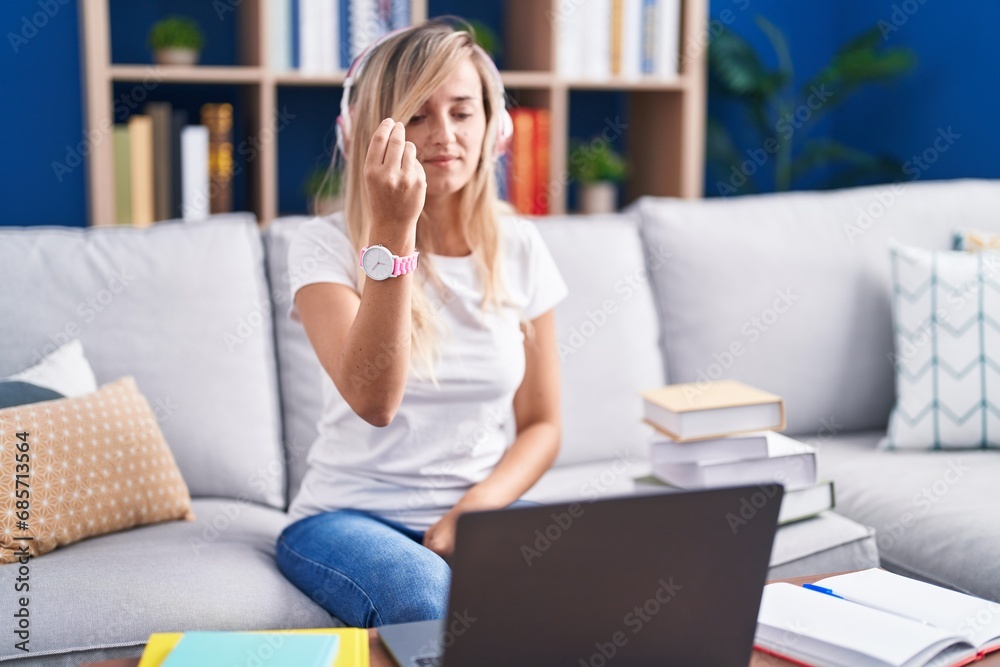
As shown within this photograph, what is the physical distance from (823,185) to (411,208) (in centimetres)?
247

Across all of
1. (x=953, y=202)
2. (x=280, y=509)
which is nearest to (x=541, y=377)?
(x=280, y=509)

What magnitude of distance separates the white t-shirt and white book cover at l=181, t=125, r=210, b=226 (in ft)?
3.52

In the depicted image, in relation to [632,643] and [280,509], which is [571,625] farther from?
[280,509]

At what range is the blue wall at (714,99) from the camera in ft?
8.66

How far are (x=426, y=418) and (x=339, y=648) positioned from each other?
0.55 meters

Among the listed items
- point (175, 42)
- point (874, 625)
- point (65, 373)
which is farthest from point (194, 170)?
point (874, 625)

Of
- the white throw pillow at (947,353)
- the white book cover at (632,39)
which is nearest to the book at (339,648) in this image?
the white throw pillow at (947,353)

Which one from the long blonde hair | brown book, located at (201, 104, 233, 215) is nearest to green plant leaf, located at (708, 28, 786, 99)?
brown book, located at (201, 104, 233, 215)

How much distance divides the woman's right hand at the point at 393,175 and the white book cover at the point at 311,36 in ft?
4.85

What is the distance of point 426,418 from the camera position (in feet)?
4.85

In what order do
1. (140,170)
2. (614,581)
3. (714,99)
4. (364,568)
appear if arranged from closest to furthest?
(614,581), (364,568), (140,170), (714,99)

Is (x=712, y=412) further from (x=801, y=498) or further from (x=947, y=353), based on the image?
(x=947, y=353)

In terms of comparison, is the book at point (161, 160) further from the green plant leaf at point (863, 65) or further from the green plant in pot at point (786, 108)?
the green plant leaf at point (863, 65)

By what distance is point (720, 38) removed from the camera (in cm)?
294
